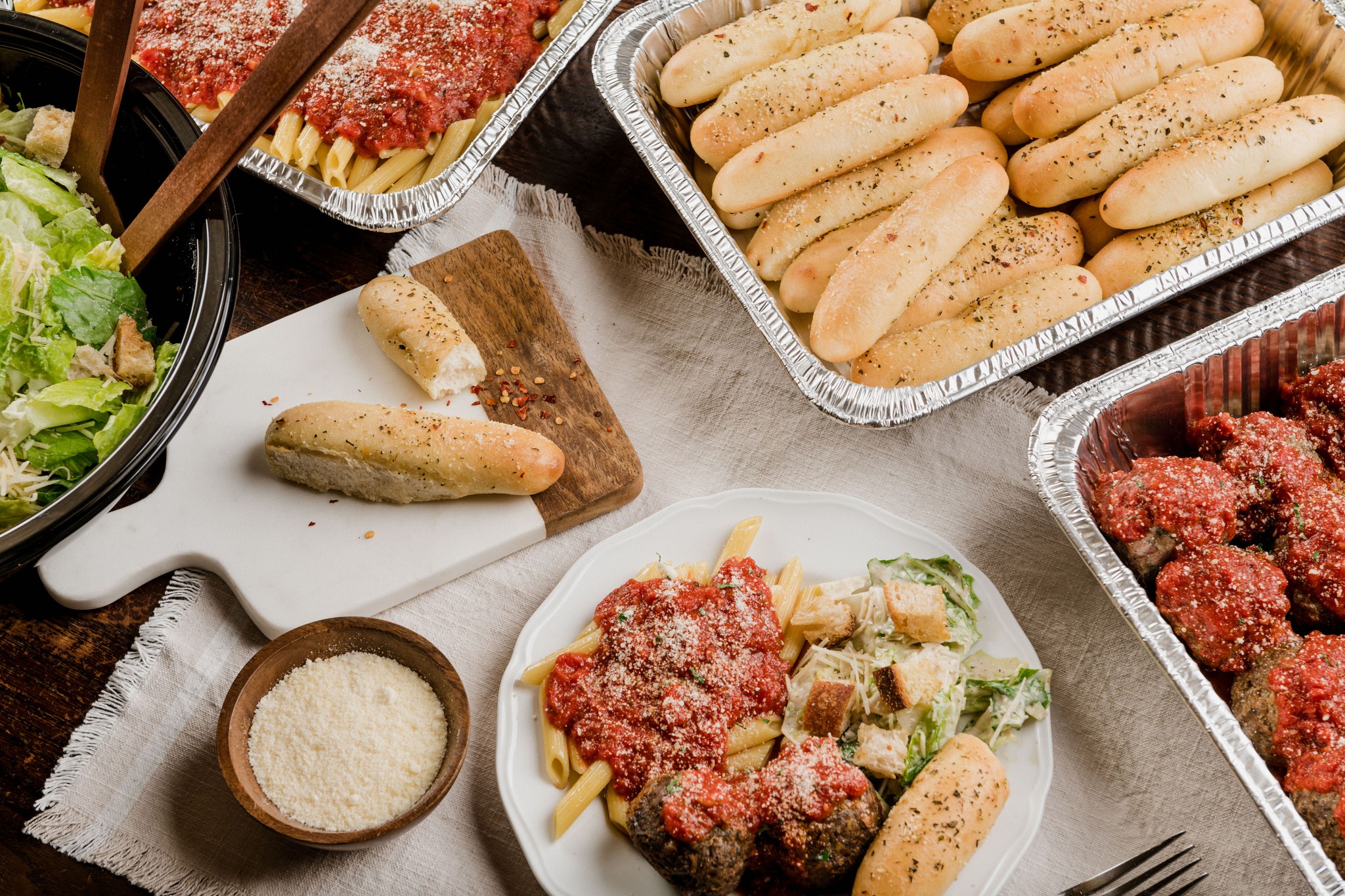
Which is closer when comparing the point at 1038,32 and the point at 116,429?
the point at 116,429

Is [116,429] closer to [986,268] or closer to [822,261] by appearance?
[822,261]

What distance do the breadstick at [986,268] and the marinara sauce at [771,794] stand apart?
1301 mm

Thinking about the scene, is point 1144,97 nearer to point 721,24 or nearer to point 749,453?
point 721,24

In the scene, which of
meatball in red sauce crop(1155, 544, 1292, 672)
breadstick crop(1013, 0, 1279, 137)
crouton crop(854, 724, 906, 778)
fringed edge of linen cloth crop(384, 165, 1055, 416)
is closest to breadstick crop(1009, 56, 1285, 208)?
breadstick crop(1013, 0, 1279, 137)

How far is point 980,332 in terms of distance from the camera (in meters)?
2.89

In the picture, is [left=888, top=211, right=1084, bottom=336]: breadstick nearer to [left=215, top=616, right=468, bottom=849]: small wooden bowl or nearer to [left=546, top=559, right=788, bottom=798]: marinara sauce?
[left=546, top=559, right=788, bottom=798]: marinara sauce

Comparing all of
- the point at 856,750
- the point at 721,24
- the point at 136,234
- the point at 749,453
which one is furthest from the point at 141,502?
the point at 721,24

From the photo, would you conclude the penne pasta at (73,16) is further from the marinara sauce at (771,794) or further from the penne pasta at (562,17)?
the marinara sauce at (771,794)

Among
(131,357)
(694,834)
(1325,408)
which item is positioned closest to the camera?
(694,834)

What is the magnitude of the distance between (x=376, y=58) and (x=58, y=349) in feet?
4.80

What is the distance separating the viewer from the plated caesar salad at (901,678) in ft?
8.46

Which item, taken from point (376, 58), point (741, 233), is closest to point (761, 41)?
point (741, 233)

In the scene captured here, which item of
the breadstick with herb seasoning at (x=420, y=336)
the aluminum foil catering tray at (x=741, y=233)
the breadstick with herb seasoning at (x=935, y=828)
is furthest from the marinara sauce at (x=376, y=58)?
the breadstick with herb seasoning at (x=935, y=828)

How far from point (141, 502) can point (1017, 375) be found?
2.79 m
